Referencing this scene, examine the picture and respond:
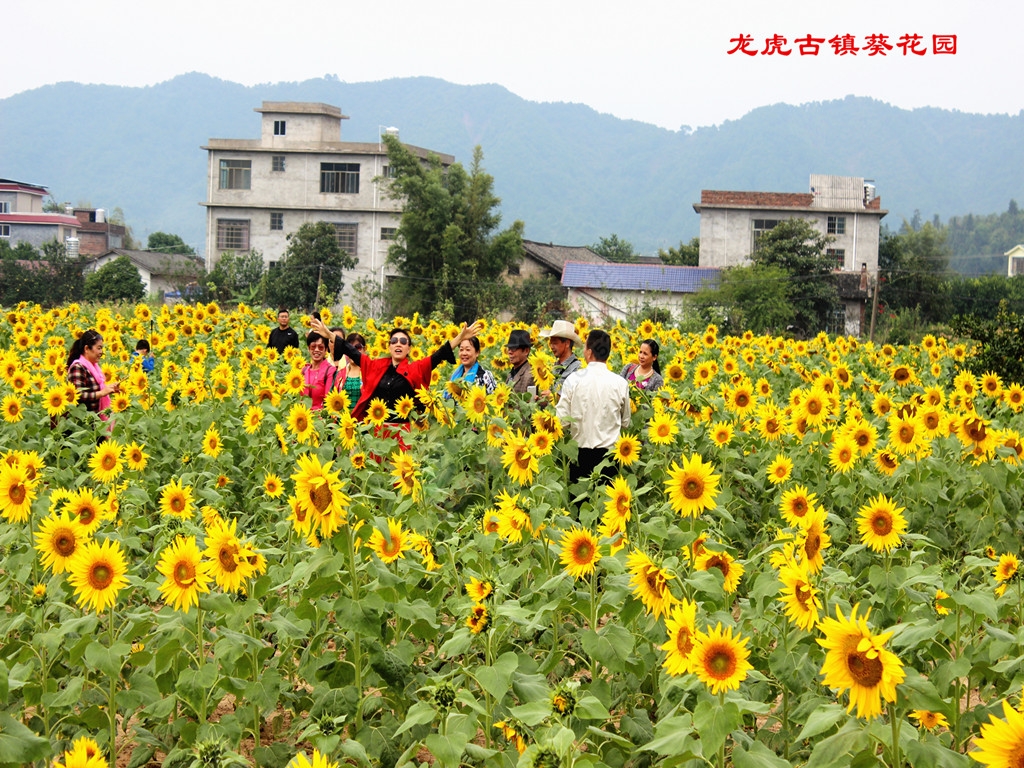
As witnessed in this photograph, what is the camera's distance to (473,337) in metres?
8.16

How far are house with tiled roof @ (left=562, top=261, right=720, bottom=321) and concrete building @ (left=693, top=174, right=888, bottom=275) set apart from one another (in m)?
2.59

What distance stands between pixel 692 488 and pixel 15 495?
269cm

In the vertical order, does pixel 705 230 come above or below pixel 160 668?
above

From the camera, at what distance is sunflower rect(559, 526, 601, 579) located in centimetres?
399

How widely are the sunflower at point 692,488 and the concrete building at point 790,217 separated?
43763mm

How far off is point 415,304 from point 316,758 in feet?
133

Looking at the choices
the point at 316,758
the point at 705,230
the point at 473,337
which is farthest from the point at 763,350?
the point at 705,230

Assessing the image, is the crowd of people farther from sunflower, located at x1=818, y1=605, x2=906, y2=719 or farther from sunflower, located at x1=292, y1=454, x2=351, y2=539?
sunflower, located at x1=818, y1=605, x2=906, y2=719

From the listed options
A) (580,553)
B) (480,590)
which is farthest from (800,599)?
(480,590)

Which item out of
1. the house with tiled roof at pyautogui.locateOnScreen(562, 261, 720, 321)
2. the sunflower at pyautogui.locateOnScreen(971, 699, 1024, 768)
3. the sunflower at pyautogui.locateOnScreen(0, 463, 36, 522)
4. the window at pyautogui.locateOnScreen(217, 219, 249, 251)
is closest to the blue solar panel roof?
the house with tiled roof at pyautogui.locateOnScreen(562, 261, 720, 321)

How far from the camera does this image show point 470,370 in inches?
329

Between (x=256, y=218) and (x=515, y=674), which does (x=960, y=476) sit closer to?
(x=515, y=674)

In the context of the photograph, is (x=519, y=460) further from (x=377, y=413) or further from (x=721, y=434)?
(x=721, y=434)

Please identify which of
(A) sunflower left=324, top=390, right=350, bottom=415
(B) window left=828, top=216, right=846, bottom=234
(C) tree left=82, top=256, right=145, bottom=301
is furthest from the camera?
(B) window left=828, top=216, right=846, bottom=234
